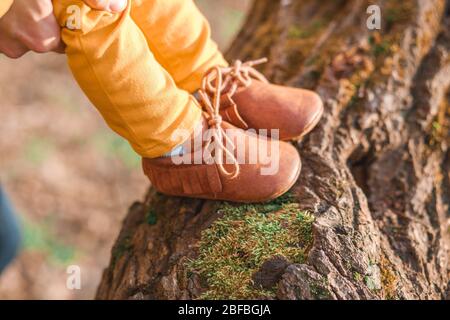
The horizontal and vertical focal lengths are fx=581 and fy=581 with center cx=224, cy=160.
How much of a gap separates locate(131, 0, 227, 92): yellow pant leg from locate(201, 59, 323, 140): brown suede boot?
1.9 inches

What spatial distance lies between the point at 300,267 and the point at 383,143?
0.60 meters

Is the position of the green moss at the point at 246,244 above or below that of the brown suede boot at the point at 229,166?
below

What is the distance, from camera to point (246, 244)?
122 centimetres

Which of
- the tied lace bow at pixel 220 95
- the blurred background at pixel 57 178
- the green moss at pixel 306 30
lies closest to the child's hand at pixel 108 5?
the tied lace bow at pixel 220 95

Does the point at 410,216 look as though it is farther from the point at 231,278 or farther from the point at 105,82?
the point at 105,82

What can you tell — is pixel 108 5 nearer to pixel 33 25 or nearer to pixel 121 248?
pixel 33 25

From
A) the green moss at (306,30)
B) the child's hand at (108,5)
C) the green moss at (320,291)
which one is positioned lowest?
the green moss at (320,291)

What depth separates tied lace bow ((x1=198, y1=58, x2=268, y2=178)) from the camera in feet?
4.32

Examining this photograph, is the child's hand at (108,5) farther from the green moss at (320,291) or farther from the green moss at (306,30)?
the green moss at (306,30)

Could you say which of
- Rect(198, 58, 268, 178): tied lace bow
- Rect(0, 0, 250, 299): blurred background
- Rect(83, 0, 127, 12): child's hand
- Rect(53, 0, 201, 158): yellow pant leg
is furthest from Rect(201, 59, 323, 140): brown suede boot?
Rect(0, 0, 250, 299): blurred background

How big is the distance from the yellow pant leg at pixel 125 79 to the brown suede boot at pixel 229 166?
5 centimetres

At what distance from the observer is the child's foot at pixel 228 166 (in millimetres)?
1317

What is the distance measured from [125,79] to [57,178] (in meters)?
1.93

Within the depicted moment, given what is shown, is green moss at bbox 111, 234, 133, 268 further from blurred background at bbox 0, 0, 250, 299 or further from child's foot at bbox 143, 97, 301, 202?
blurred background at bbox 0, 0, 250, 299
